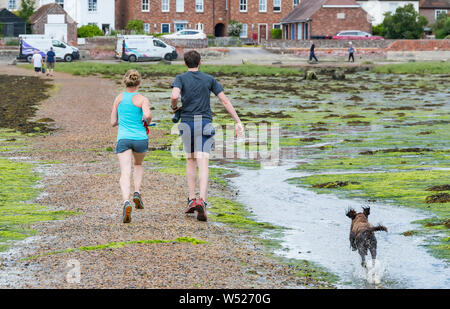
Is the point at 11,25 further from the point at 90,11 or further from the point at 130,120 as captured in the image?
the point at 130,120

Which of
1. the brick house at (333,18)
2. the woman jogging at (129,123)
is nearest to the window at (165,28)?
the brick house at (333,18)

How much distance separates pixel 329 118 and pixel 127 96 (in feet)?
60.8

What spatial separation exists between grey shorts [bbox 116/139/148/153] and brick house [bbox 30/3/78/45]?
2595 inches

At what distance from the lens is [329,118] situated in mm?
28969

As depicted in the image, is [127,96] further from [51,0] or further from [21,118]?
[51,0]

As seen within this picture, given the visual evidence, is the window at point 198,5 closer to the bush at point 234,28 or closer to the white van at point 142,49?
the bush at point 234,28

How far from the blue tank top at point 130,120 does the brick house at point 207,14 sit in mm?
78796

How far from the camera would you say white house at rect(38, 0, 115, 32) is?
87.3 m

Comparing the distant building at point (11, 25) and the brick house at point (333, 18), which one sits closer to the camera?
the brick house at point (333, 18)

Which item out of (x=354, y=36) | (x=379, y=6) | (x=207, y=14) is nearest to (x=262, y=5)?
(x=207, y=14)

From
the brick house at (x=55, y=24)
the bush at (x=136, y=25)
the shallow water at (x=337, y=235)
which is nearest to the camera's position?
the shallow water at (x=337, y=235)

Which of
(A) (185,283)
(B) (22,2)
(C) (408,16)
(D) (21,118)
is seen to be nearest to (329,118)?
(D) (21,118)

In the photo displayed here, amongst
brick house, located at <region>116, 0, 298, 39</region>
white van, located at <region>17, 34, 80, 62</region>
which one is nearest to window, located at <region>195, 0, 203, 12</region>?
brick house, located at <region>116, 0, 298, 39</region>

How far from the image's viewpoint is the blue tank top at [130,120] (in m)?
11.0
